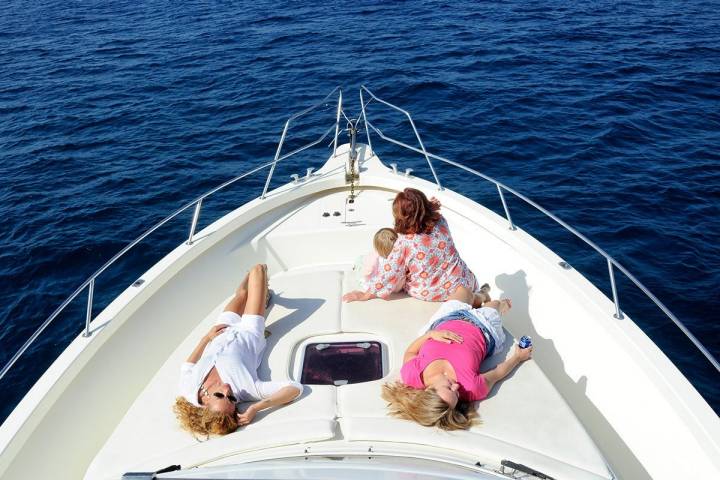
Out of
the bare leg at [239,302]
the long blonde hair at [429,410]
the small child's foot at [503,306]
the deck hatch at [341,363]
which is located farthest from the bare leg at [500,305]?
the bare leg at [239,302]

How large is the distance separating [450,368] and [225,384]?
4.33ft

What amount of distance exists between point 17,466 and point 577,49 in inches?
560

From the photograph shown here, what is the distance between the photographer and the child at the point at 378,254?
4.40 meters

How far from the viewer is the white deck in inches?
126

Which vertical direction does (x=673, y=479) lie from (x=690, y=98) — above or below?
below

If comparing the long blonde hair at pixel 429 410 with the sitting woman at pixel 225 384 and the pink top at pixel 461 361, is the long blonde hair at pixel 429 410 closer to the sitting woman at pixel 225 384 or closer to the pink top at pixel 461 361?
the pink top at pixel 461 361

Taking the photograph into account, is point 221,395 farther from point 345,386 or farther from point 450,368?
point 450,368

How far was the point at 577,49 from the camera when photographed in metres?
14.2

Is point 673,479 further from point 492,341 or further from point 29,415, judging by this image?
point 29,415

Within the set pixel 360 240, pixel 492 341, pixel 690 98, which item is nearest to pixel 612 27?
pixel 690 98

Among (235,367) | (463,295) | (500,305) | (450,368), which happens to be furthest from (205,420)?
(500,305)

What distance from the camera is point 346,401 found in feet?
11.5

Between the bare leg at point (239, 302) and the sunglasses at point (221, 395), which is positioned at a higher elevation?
the bare leg at point (239, 302)

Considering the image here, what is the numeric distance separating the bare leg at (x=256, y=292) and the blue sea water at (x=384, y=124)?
10.9ft
